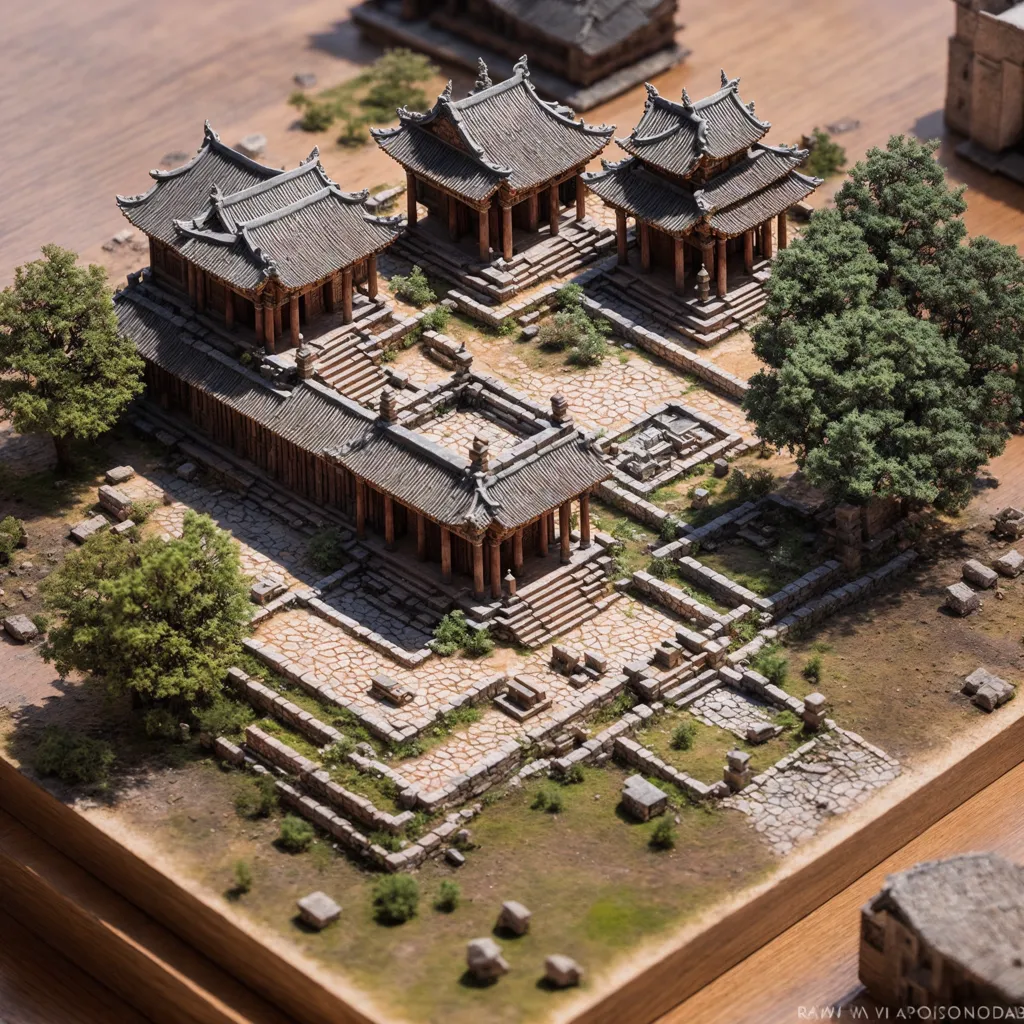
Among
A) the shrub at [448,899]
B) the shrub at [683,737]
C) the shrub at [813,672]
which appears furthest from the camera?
the shrub at [813,672]

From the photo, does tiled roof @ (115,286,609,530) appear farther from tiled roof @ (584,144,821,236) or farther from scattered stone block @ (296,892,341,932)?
tiled roof @ (584,144,821,236)

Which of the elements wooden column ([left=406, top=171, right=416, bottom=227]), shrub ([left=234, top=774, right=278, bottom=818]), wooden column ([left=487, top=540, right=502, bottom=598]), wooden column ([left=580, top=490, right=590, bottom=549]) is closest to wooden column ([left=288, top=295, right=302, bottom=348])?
wooden column ([left=406, top=171, right=416, bottom=227])

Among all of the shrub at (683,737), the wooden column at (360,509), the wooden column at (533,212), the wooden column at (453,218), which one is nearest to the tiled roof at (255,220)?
the wooden column at (453,218)

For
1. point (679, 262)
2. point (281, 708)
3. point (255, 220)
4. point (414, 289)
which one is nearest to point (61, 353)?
point (255, 220)

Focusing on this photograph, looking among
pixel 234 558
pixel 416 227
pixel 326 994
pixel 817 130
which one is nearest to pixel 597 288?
pixel 416 227

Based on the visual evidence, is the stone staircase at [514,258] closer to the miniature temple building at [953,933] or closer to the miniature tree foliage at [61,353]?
the miniature tree foliage at [61,353]

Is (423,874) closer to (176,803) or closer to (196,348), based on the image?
(176,803)
